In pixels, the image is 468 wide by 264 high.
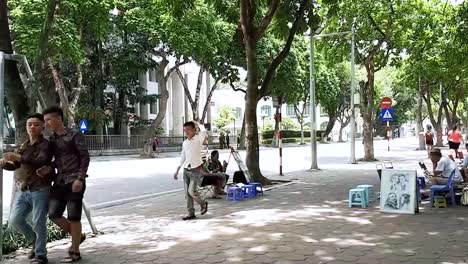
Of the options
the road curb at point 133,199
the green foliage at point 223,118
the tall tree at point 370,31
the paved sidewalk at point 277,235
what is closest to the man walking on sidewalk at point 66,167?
the paved sidewalk at point 277,235

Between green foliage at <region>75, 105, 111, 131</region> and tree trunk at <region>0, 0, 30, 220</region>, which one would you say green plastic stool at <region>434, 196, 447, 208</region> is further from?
green foliage at <region>75, 105, 111, 131</region>

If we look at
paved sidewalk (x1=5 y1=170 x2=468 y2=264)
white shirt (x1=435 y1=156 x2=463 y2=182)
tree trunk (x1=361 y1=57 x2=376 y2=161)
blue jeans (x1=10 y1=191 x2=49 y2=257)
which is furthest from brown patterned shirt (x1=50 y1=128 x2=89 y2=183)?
tree trunk (x1=361 y1=57 x2=376 y2=161)

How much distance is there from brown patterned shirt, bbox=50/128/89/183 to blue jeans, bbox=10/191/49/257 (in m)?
0.29

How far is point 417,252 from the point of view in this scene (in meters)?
6.43

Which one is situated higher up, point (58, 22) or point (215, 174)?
point (58, 22)

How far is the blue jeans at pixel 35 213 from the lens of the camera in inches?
238

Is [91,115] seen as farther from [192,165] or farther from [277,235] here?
[277,235]

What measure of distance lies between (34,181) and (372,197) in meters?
7.29

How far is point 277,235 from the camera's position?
7.57 meters

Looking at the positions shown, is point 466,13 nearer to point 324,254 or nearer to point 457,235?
point 457,235

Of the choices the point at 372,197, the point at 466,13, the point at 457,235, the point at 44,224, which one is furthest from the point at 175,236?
the point at 466,13

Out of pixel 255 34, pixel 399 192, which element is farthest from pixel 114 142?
pixel 399 192

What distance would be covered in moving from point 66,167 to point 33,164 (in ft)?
1.17

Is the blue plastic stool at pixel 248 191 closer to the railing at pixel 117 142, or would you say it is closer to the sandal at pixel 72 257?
the sandal at pixel 72 257
